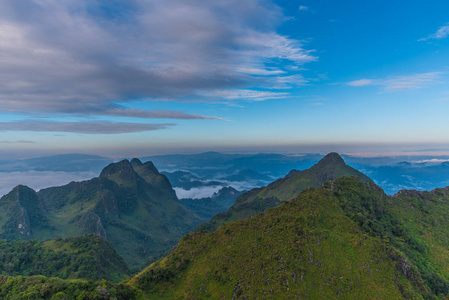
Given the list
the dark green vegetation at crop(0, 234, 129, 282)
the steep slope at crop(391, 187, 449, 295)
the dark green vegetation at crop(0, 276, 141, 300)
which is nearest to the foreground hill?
the dark green vegetation at crop(0, 276, 141, 300)

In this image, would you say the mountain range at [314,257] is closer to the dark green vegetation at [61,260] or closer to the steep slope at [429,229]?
the steep slope at [429,229]

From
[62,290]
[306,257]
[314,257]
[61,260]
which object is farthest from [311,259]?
[61,260]

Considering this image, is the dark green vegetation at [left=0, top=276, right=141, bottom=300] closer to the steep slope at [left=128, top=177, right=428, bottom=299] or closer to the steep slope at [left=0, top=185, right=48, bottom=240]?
the steep slope at [left=128, top=177, right=428, bottom=299]

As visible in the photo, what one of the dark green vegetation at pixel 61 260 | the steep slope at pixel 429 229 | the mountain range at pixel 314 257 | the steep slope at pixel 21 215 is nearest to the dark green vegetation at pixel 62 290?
the mountain range at pixel 314 257

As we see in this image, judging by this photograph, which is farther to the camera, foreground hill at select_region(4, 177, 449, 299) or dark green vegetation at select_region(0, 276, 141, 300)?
foreground hill at select_region(4, 177, 449, 299)

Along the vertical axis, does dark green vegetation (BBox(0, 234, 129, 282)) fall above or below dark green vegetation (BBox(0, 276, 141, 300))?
below

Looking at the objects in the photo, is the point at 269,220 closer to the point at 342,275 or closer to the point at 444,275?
the point at 342,275

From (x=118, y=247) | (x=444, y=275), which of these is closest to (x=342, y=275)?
(x=444, y=275)
